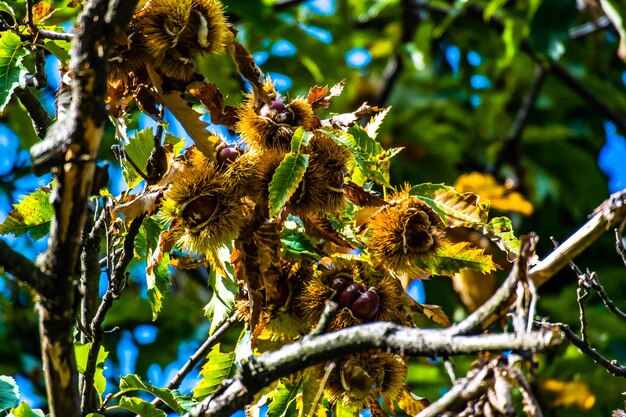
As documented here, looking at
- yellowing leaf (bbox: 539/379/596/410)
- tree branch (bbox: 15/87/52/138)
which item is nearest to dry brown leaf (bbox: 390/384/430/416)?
tree branch (bbox: 15/87/52/138)

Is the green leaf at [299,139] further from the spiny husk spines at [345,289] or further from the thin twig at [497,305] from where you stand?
the thin twig at [497,305]

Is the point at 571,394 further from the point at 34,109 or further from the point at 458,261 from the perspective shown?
the point at 34,109

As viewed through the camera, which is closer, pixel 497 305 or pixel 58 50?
pixel 497 305

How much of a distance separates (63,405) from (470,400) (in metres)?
0.63

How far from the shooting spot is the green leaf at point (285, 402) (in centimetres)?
191

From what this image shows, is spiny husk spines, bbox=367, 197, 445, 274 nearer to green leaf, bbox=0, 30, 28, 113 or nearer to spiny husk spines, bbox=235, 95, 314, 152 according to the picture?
spiny husk spines, bbox=235, 95, 314, 152

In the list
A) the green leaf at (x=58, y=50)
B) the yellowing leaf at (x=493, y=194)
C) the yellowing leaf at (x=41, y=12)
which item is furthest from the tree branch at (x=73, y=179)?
the yellowing leaf at (x=493, y=194)

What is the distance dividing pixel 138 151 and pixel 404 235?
2.21 ft

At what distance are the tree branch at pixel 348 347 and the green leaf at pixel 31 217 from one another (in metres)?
0.80

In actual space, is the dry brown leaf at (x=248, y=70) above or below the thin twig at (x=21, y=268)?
above

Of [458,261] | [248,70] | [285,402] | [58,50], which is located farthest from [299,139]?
[58,50]

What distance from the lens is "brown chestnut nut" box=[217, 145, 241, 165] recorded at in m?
1.83

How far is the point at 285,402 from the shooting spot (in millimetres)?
1911

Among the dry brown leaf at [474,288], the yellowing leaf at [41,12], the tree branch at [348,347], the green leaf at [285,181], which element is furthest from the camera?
the dry brown leaf at [474,288]
